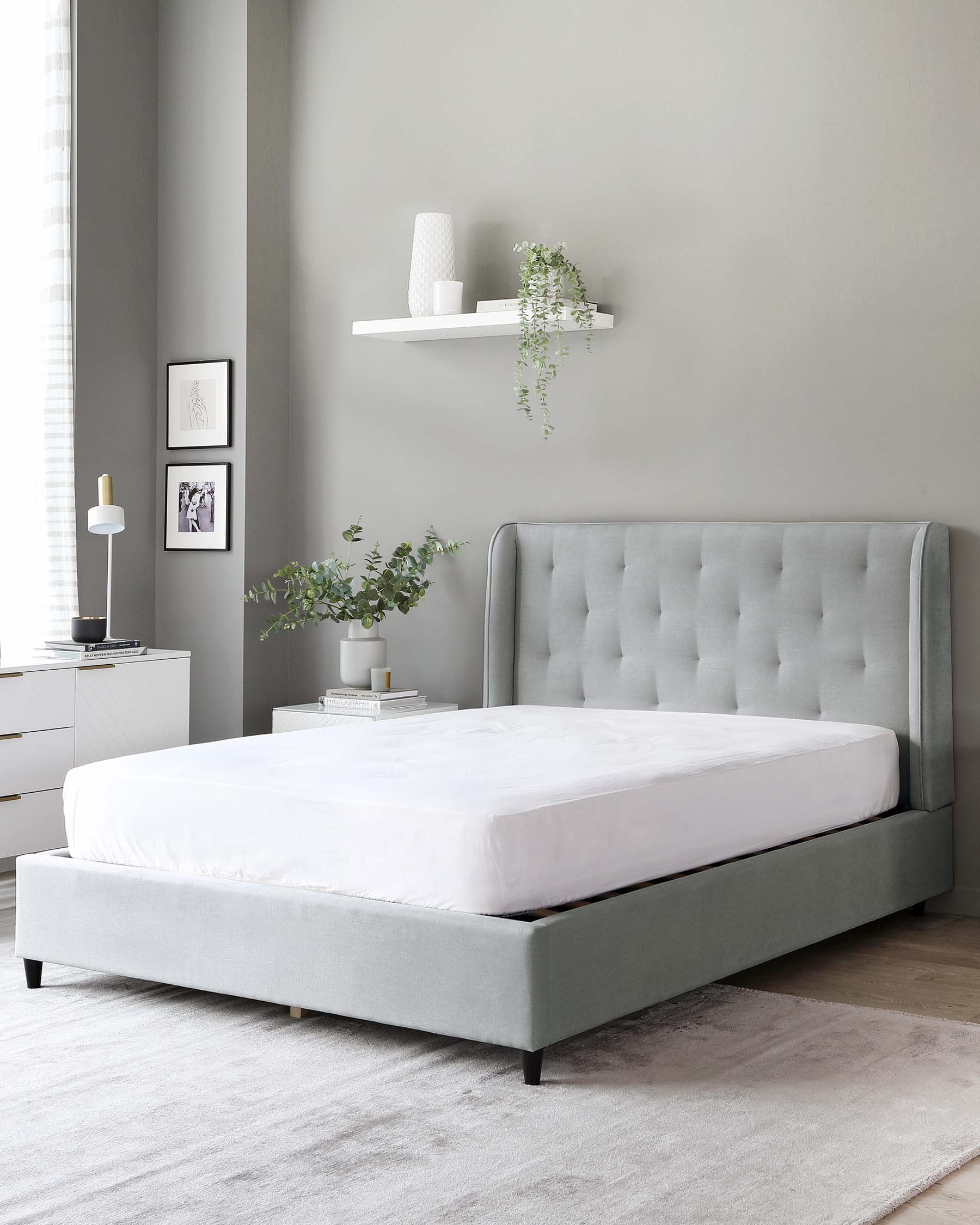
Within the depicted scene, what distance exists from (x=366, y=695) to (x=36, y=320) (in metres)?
1.72

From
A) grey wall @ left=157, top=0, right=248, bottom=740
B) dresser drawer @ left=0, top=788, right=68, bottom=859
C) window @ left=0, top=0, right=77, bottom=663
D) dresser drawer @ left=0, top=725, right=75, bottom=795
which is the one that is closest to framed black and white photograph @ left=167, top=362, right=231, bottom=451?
grey wall @ left=157, top=0, right=248, bottom=740

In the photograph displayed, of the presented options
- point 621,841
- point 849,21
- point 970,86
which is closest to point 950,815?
point 621,841

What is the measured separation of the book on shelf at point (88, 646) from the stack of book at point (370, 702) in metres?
0.67

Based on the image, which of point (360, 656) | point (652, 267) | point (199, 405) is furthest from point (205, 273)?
point (652, 267)

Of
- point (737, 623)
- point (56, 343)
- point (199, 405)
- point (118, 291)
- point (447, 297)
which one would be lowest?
point (737, 623)

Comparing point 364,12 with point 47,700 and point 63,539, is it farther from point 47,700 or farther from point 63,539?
point 47,700

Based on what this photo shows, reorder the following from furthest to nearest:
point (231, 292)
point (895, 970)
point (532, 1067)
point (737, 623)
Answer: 1. point (231, 292)
2. point (737, 623)
3. point (895, 970)
4. point (532, 1067)

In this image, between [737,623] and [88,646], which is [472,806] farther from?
[88,646]

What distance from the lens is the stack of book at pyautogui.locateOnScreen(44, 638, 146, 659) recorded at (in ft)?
15.2

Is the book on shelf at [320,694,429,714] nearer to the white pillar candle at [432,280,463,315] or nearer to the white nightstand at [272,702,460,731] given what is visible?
the white nightstand at [272,702,460,731]

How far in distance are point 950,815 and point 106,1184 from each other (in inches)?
106

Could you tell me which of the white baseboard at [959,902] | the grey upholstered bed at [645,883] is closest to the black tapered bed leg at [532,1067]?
the grey upholstered bed at [645,883]

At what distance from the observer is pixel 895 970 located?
3607mm

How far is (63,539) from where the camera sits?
5.01 meters
